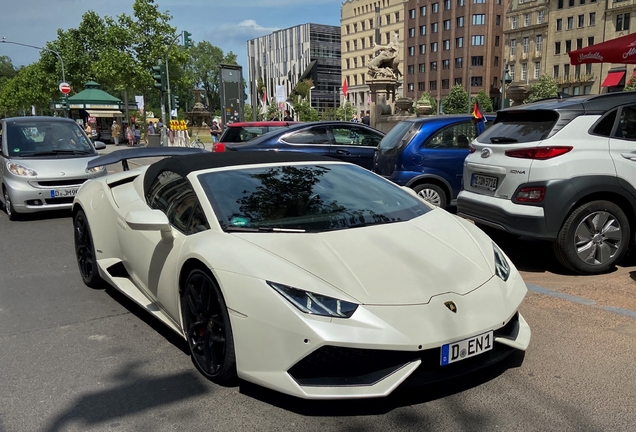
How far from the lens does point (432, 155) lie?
8336 millimetres

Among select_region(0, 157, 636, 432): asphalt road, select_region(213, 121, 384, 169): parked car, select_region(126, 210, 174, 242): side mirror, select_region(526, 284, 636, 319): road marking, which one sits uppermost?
select_region(213, 121, 384, 169): parked car

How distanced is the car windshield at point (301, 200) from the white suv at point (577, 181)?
1548mm

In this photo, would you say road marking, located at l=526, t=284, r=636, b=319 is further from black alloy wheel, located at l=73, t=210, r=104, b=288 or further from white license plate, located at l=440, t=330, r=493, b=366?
black alloy wheel, located at l=73, t=210, r=104, b=288

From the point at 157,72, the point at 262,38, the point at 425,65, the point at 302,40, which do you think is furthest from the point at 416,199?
the point at 262,38

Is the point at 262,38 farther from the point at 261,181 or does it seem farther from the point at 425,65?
the point at 261,181

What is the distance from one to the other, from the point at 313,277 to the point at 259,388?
828 millimetres

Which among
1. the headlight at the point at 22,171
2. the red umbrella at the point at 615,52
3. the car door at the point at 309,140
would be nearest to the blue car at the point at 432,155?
the car door at the point at 309,140

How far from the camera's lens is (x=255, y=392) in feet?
10.2

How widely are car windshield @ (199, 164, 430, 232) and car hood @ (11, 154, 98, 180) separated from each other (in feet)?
20.3

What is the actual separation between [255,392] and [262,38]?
143298mm

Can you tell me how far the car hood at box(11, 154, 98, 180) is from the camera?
29.2 ft

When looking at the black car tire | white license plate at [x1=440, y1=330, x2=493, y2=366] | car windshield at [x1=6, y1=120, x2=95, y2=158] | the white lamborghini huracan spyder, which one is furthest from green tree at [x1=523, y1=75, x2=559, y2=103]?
white license plate at [x1=440, y1=330, x2=493, y2=366]

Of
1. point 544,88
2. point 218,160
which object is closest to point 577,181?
point 218,160

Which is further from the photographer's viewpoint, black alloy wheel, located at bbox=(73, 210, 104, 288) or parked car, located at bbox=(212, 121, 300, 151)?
parked car, located at bbox=(212, 121, 300, 151)
